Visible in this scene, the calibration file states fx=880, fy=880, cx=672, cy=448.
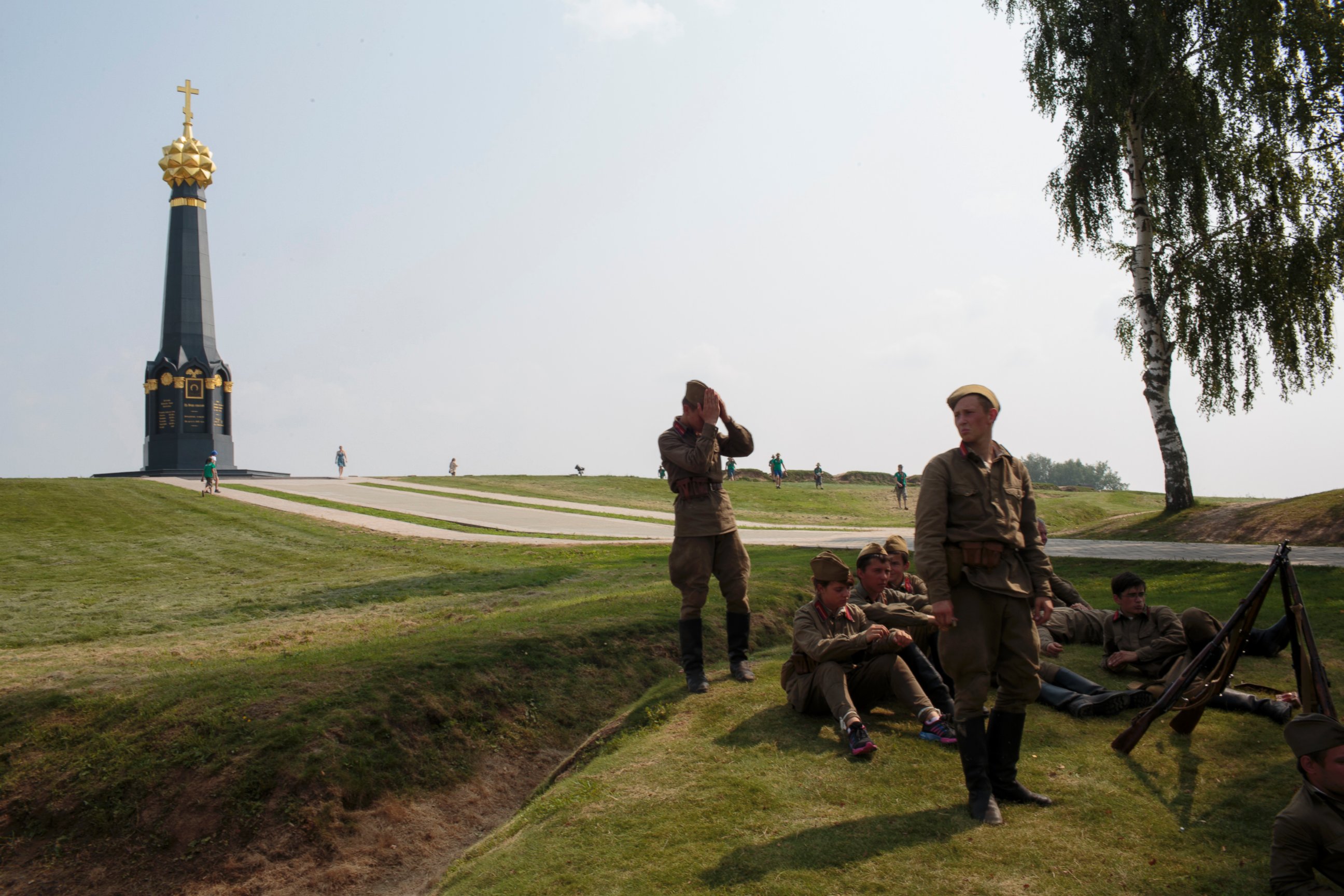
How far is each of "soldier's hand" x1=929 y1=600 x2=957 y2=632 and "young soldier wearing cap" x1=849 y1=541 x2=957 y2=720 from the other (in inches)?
60.2

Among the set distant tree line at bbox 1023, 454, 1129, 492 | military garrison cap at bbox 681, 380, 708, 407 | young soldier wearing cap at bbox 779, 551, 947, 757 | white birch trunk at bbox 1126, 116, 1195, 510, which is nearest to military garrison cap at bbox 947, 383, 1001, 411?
young soldier wearing cap at bbox 779, 551, 947, 757

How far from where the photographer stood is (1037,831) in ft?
13.2

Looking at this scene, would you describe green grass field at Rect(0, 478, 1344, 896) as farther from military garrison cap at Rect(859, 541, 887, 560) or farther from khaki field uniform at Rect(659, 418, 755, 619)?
military garrison cap at Rect(859, 541, 887, 560)

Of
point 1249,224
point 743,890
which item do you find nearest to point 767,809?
point 743,890

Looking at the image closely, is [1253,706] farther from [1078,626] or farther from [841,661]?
[841,661]

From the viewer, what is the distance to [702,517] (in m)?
6.74

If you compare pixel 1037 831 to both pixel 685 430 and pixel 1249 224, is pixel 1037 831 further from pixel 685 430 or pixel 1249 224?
pixel 1249 224

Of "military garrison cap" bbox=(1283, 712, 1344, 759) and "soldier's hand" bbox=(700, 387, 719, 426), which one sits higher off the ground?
"soldier's hand" bbox=(700, 387, 719, 426)

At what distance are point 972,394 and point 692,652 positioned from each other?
10.9 ft

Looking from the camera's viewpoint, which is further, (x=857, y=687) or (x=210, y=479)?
(x=210, y=479)

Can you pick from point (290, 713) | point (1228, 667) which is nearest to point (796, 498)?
point (290, 713)

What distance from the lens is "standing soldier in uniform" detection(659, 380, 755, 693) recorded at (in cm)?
664

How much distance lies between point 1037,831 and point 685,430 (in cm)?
375

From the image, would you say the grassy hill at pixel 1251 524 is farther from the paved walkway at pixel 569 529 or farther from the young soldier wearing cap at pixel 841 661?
the young soldier wearing cap at pixel 841 661
